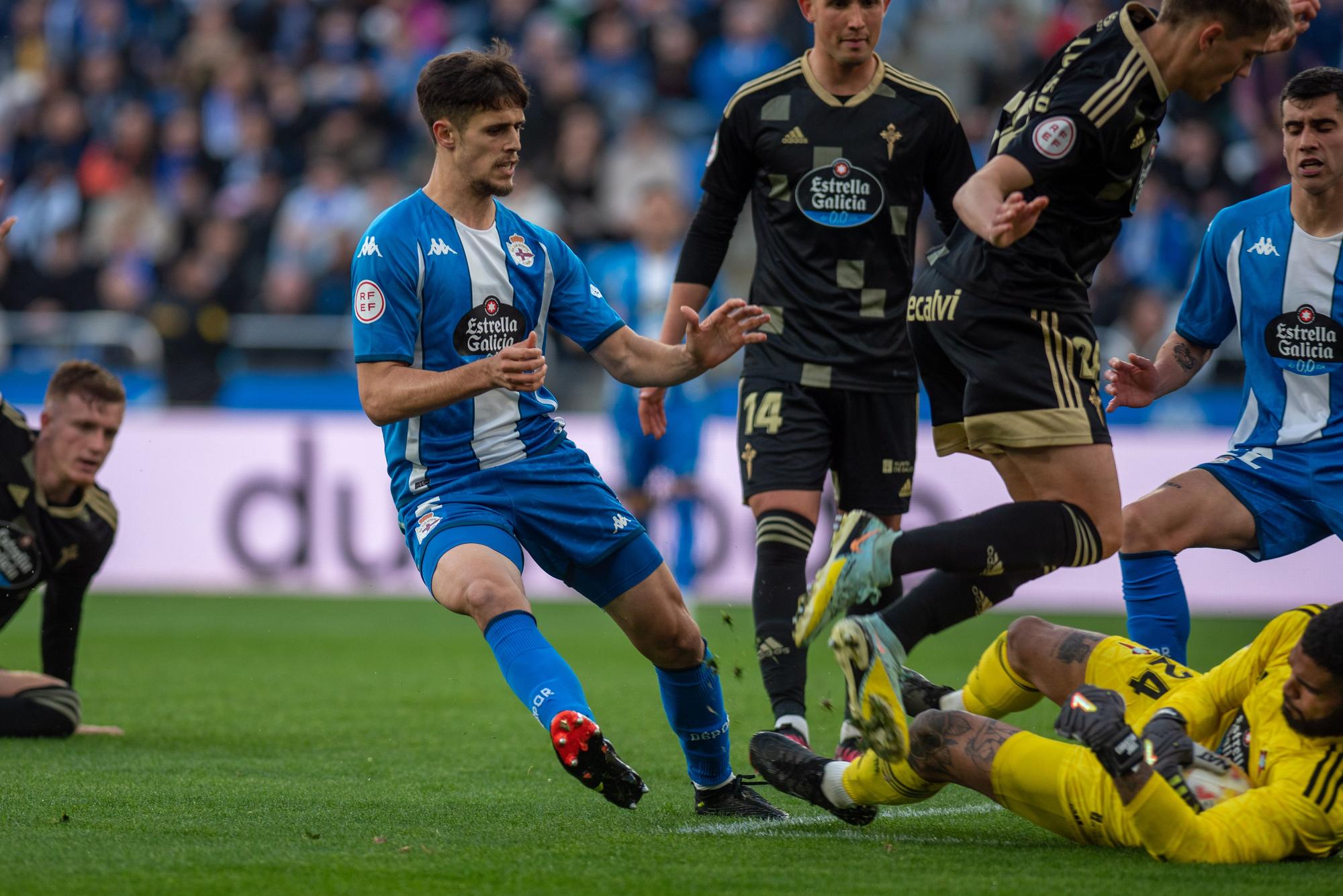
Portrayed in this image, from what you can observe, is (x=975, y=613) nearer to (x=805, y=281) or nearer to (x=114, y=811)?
→ (x=805, y=281)

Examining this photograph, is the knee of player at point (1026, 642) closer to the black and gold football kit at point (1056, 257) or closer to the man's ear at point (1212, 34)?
the black and gold football kit at point (1056, 257)

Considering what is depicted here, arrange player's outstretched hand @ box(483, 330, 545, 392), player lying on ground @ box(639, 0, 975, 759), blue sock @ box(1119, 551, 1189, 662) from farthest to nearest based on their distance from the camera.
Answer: player lying on ground @ box(639, 0, 975, 759)
blue sock @ box(1119, 551, 1189, 662)
player's outstretched hand @ box(483, 330, 545, 392)

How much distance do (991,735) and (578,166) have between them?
454 inches

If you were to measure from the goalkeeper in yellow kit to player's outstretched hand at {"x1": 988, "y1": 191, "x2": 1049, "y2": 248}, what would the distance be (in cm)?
105

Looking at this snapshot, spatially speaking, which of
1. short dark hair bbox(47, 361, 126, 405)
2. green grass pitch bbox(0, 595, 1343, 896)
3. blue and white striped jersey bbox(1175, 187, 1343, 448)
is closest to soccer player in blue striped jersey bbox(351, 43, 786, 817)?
green grass pitch bbox(0, 595, 1343, 896)

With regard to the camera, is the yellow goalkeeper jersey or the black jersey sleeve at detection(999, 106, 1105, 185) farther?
the black jersey sleeve at detection(999, 106, 1105, 185)

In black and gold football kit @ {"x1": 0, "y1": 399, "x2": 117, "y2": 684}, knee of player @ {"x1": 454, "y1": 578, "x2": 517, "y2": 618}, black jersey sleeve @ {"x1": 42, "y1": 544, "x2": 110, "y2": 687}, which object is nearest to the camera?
knee of player @ {"x1": 454, "y1": 578, "x2": 517, "y2": 618}

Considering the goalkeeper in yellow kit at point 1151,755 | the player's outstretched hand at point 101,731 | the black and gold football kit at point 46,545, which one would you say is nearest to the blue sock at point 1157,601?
the goalkeeper in yellow kit at point 1151,755

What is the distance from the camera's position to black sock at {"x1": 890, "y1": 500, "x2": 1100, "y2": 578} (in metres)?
4.41

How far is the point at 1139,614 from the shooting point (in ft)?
18.1

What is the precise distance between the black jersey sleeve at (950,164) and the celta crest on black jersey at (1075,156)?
0.95 meters

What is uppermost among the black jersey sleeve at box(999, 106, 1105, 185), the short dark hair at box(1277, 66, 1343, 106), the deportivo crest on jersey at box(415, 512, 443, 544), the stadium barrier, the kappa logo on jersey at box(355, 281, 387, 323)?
the short dark hair at box(1277, 66, 1343, 106)

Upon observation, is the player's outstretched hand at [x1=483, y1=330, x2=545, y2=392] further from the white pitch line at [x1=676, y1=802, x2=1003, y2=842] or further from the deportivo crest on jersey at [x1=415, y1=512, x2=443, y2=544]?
the white pitch line at [x1=676, y1=802, x2=1003, y2=842]

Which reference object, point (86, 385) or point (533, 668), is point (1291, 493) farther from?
point (86, 385)
